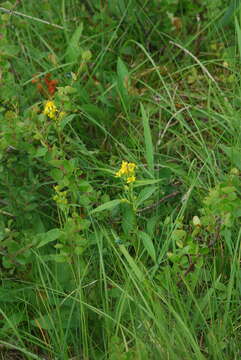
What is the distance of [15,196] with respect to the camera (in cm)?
213

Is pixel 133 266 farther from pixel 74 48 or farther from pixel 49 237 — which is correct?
pixel 74 48

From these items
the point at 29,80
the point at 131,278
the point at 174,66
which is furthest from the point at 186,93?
the point at 131,278

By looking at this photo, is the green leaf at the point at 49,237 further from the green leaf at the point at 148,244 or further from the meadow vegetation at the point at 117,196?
the green leaf at the point at 148,244

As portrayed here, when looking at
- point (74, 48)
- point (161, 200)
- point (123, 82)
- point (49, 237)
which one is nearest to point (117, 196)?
point (161, 200)

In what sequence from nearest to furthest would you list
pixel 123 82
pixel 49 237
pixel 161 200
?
pixel 49 237 → pixel 161 200 → pixel 123 82

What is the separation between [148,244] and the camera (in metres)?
1.90

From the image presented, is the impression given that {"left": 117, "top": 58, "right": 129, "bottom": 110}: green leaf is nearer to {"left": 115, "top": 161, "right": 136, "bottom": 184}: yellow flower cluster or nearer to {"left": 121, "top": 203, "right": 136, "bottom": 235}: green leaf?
{"left": 121, "top": 203, "right": 136, "bottom": 235}: green leaf

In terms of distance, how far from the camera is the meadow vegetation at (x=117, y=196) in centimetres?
181

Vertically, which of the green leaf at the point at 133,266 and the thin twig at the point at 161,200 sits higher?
the green leaf at the point at 133,266

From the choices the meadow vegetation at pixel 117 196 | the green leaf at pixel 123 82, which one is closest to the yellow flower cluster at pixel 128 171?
the meadow vegetation at pixel 117 196

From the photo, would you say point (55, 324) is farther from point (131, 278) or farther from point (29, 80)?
point (29, 80)

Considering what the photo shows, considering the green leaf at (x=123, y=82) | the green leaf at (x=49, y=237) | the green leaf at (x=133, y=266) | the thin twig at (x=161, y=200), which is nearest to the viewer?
the green leaf at (x=133, y=266)

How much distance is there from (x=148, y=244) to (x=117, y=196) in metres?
0.39

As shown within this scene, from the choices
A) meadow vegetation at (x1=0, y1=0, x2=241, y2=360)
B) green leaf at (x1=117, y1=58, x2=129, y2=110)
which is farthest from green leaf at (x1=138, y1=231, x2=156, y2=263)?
green leaf at (x1=117, y1=58, x2=129, y2=110)
